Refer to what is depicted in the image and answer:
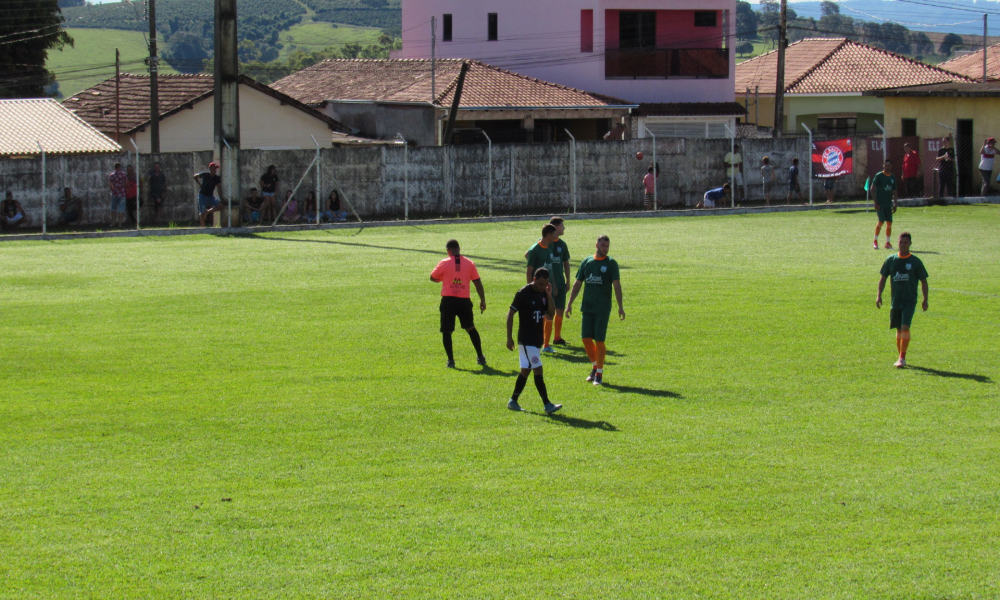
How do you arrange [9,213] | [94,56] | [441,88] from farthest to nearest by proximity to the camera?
[94,56] → [441,88] → [9,213]

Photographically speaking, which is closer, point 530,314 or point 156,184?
point 530,314

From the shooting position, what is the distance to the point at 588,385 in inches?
482

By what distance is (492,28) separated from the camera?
51906 mm

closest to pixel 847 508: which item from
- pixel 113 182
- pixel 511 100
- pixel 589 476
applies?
pixel 589 476

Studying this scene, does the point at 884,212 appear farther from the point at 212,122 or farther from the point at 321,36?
the point at 321,36

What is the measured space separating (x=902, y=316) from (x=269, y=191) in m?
21.6

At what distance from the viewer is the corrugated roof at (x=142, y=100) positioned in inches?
1635

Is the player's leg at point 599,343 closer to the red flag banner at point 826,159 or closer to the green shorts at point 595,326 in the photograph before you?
the green shorts at point 595,326

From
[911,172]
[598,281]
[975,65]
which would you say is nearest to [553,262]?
[598,281]

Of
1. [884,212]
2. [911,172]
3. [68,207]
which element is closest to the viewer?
[884,212]

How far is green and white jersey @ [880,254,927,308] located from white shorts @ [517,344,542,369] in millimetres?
4858

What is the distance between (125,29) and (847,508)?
606ft

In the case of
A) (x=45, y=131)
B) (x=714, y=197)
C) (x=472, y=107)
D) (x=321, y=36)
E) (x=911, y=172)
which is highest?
(x=321, y=36)

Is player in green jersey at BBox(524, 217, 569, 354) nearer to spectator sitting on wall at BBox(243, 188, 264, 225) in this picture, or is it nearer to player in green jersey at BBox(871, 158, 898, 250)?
player in green jersey at BBox(871, 158, 898, 250)
